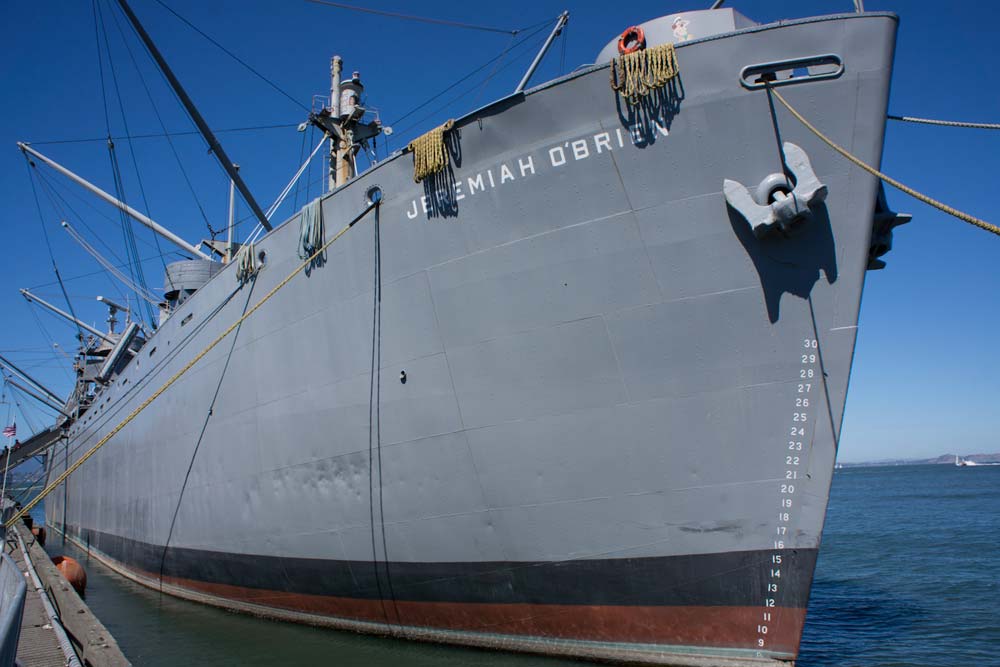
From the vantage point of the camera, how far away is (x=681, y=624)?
19.7 ft

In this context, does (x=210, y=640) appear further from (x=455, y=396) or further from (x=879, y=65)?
(x=879, y=65)

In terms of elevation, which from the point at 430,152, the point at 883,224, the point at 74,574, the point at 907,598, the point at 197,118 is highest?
the point at 197,118

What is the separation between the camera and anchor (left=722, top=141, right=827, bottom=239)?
5.54 meters

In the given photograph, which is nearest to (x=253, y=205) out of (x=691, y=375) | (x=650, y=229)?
(x=650, y=229)

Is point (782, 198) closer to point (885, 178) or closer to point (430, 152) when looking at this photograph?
point (885, 178)

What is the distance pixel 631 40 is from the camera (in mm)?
6430

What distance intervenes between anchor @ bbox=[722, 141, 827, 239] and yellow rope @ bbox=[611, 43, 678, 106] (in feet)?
3.92

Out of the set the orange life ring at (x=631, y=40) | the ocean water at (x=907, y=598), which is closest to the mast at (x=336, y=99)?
the orange life ring at (x=631, y=40)

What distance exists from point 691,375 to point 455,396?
8.49 ft

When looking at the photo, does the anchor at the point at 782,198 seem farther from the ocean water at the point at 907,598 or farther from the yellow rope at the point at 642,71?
the ocean water at the point at 907,598

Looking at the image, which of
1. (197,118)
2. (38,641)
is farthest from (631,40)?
(38,641)

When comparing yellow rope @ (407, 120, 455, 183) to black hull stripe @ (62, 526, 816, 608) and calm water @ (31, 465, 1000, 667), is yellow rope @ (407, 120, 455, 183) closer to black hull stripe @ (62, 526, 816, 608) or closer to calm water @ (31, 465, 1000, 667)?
black hull stripe @ (62, 526, 816, 608)

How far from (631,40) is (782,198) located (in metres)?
2.35

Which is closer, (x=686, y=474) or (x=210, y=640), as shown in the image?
(x=686, y=474)
